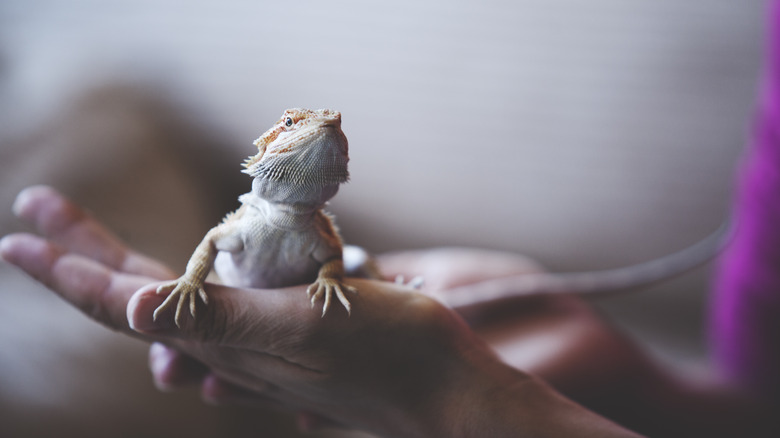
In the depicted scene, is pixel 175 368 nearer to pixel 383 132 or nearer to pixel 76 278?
pixel 76 278

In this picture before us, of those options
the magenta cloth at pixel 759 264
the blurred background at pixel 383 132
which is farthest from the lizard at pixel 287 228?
the magenta cloth at pixel 759 264

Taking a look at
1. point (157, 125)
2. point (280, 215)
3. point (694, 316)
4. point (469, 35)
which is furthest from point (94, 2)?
point (694, 316)

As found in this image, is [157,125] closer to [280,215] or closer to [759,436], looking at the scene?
[280,215]

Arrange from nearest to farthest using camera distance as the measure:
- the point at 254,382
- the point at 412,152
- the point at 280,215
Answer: the point at 280,215 < the point at 254,382 < the point at 412,152

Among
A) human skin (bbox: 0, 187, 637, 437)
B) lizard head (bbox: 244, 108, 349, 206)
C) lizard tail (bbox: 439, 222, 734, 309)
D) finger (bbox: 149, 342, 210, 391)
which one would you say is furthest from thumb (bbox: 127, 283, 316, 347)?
lizard tail (bbox: 439, 222, 734, 309)

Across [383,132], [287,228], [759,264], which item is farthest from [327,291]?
[759,264]
